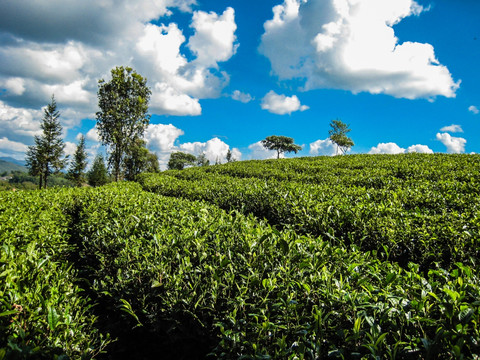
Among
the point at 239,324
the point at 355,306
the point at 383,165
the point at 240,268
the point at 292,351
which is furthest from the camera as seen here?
the point at 383,165

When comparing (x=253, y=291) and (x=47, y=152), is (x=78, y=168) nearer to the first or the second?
(x=47, y=152)

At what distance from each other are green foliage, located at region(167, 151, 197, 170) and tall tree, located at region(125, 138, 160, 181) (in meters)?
24.1

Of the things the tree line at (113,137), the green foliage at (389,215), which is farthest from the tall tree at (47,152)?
the green foliage at (389,215)

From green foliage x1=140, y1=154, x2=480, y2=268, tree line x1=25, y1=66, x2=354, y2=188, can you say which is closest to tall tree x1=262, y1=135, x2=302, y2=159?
tree line x1=25, y1=66, x2=354, y2=188

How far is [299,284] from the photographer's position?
222 centimetres

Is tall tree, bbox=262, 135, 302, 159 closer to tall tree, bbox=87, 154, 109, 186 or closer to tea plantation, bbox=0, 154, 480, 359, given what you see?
tall tree, bbox=87, 154, 109, 186

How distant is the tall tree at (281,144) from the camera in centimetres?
7050

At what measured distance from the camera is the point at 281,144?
70.6 meters

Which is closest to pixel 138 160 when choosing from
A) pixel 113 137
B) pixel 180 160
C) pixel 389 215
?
pixel 113 137

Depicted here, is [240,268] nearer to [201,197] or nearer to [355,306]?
[355,306]

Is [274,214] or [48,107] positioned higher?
[48,107]

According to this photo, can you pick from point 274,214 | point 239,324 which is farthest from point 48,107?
point 239,324

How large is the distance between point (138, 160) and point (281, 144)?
42.0 meters

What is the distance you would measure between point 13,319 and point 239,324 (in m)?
2.07
